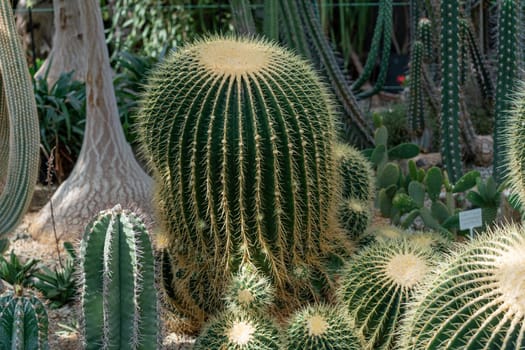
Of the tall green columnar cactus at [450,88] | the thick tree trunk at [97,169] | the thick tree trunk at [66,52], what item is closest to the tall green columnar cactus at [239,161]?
the thick tree trunk at [97,169]

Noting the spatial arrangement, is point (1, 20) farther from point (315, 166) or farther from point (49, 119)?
point (49, 119)

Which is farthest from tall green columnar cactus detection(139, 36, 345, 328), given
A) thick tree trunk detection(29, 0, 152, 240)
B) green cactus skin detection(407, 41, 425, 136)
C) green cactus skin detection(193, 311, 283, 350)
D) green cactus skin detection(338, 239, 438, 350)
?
green cactus skin detection(407, 41, 425, 136)

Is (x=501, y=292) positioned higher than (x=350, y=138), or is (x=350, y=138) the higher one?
(x=501, y=292)

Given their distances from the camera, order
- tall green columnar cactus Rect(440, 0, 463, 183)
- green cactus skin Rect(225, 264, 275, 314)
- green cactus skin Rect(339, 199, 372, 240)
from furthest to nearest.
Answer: tall green columnar cactus Rect(440, 0, 463, 183)
green cactus skin Rect(339, 199, 372, 240)
green cactus skin Rect(225, 264, 275, 314)

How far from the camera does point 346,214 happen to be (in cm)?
333

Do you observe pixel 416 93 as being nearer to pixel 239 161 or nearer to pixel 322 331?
pixel 239 161

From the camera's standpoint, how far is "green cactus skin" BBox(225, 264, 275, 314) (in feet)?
8.93

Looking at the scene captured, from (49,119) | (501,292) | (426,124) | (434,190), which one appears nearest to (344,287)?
(501,292)

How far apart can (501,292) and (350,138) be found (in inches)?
153

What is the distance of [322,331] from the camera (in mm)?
2498

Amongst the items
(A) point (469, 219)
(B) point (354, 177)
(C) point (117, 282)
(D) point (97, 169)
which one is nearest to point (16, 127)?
(D) point (97, 169)

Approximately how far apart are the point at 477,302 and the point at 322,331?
861 mm

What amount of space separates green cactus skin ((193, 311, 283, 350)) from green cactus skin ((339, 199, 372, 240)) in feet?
2.43

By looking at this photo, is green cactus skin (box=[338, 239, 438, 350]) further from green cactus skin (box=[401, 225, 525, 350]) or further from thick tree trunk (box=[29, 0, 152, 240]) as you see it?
thick tree trunk (box=[29, 0, 152, 240])
